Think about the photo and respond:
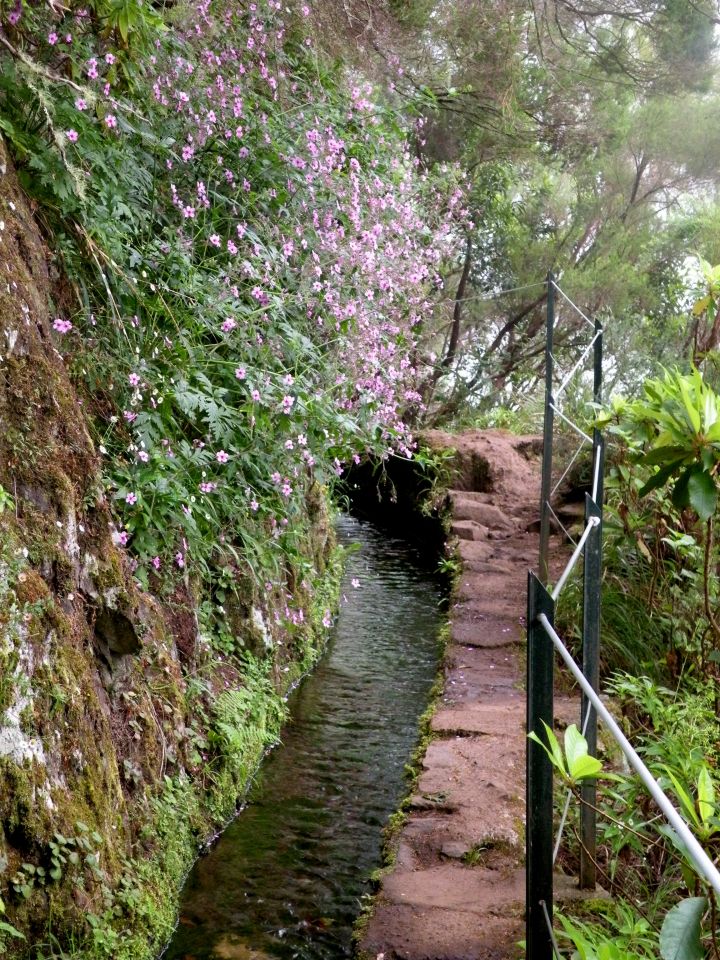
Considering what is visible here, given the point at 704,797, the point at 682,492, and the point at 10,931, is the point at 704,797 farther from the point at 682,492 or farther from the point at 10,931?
the point at 10,931

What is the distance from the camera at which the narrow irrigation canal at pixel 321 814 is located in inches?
139

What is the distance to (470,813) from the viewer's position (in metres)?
3.87

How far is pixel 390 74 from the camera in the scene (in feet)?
23.8

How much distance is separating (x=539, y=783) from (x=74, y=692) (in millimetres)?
1742

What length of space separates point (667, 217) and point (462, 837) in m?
13.2

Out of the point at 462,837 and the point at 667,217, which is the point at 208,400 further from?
the point at 667,217

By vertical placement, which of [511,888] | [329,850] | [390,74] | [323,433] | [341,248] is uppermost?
[390,74]

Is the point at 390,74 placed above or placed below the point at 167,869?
above

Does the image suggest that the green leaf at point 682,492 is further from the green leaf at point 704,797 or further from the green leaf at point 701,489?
the green leaf at point 704,797

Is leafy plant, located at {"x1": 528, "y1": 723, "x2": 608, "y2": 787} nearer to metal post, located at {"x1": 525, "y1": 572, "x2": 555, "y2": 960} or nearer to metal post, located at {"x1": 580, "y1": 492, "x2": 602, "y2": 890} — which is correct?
metal post, located at {"x1": 525, "y1": 572, "x2": 555, "y2": 960}

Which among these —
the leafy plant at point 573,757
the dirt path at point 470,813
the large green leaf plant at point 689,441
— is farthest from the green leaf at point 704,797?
the dirt path at point 470,813

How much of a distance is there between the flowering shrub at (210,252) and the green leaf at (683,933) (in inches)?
107

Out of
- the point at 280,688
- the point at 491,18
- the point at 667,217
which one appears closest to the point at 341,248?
the point at 280,688

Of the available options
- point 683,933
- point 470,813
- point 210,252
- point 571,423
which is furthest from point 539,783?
point 210,252
